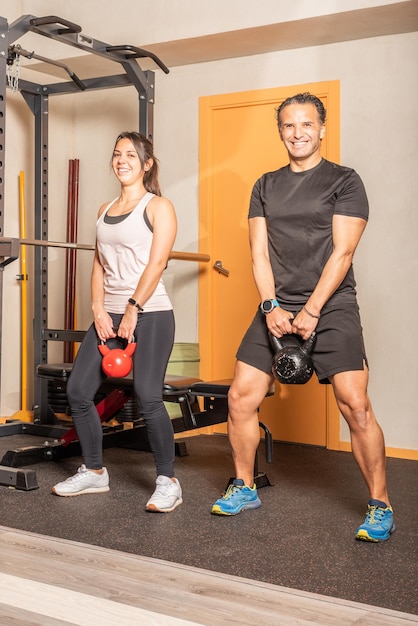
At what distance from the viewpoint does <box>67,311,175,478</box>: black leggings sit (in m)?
2.99

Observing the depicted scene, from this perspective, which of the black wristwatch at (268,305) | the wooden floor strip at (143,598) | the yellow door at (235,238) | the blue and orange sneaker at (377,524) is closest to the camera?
the wooden floor strip at (143,598)

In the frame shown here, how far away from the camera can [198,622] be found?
74.4 inches

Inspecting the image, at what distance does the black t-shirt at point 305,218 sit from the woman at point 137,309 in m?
0.45

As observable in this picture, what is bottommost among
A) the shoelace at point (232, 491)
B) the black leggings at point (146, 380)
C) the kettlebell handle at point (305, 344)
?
the shoelace at point (232, 491)

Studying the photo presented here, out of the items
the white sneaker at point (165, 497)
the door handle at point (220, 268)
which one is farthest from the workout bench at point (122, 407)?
the door handle at point (220, 268)

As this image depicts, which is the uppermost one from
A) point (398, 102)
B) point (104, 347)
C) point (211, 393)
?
point (398, 102)

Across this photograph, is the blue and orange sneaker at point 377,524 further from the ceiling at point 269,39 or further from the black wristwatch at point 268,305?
the ceiling at point 269,39

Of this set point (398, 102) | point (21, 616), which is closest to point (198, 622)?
point (21, 616)

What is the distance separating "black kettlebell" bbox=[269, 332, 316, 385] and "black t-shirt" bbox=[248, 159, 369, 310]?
0.14 metres

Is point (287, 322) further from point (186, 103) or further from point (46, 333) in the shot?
point (186, 103)

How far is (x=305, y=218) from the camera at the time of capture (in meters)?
2.71

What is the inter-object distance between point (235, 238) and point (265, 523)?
2.13 meters

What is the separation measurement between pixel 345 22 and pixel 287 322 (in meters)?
1.97

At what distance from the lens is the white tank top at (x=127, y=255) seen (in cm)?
303
